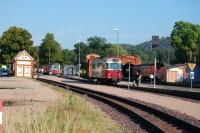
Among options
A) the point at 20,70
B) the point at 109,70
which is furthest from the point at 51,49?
the point at 109,70

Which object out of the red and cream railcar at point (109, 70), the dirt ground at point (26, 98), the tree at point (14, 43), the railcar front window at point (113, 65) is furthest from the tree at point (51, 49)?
the dirt ground at point (26, 98)

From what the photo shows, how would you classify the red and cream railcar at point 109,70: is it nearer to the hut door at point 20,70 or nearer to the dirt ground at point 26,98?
the dirt ground at point 26,98

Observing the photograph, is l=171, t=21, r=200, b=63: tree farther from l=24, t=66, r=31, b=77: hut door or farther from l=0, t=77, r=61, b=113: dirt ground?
l=0, t=77, r=61, b=113: dirt ground

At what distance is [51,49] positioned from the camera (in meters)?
149

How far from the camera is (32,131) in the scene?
36.6ft

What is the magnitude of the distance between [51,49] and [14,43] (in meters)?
29.9

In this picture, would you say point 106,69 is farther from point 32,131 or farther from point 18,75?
point 32,131

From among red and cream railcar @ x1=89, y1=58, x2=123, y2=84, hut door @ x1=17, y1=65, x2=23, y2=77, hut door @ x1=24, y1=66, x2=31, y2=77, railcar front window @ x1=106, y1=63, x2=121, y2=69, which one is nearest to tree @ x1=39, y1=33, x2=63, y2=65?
hut door @ x1=24, y1=66, x2=31, y2=77

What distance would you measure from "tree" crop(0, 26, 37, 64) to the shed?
17506 millimetres

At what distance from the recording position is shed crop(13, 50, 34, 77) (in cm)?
9500

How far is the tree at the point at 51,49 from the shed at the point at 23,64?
153 feet

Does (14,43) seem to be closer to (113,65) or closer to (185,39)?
(185,39)

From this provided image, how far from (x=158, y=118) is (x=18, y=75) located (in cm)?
8196

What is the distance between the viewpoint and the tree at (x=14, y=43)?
118 meters
